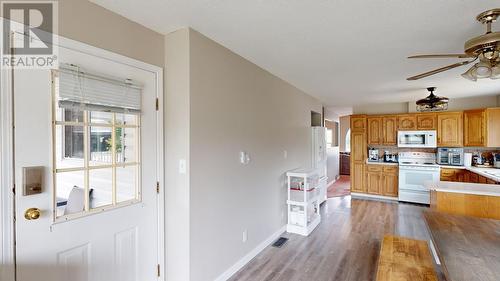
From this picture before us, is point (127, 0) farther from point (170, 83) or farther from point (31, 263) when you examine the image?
point (31, 263)

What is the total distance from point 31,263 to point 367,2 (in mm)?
2740

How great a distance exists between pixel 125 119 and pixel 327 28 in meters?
1.87

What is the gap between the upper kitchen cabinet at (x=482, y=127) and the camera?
4930 millimetres

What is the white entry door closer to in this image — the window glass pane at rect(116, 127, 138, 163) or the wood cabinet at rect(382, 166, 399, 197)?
the window glass pane at rect(116, 127, 138, 163)

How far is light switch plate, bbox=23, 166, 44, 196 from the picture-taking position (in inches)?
57.4

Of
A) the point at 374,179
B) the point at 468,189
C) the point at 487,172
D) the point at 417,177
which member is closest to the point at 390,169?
the point at 374,179

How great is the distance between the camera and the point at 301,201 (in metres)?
3.83

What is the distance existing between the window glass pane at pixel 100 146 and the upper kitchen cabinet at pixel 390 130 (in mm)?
5980

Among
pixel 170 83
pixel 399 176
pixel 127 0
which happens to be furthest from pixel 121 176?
pixel 399 176

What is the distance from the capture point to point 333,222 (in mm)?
4363

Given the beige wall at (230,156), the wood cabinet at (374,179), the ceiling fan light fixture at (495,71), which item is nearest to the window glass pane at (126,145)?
the beige wall at (230,156)

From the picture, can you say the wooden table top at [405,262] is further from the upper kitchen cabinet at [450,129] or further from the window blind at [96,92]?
the upper kitchen cabinet at [450,129]

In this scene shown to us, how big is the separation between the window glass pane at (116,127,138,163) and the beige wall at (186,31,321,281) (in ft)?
1.54

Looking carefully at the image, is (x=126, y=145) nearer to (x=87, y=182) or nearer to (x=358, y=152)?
(x=87, y=182)
